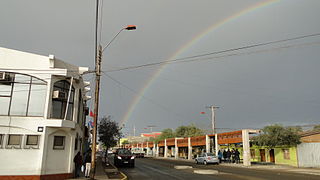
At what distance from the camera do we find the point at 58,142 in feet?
53.5

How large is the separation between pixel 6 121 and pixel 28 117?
3.77ft

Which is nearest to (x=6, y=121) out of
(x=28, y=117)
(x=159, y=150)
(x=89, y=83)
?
(x=28, y=117)

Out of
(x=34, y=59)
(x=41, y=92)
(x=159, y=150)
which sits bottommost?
(x=159, y=150)

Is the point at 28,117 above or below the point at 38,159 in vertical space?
above

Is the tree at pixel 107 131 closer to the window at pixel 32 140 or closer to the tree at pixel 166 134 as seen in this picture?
the window at pixel 32 140

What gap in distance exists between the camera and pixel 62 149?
16391 mm

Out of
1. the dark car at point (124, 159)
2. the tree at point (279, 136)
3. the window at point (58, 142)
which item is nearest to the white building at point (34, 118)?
the window at point (58, 142)

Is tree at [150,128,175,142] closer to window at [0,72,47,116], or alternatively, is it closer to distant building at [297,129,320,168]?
distant building at [297,129,320,168]

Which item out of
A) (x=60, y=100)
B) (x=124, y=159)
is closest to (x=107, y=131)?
(x=124, y=159)

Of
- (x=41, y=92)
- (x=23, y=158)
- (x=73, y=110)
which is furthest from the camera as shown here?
(x=73, y=110)

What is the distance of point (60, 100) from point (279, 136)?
2568 centimetres

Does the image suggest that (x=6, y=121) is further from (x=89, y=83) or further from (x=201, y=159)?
(x=201, y=159)

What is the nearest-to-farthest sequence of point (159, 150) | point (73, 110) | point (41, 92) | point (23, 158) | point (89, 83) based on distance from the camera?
point (23, 158) → point (41, 92) → point (73, 110) → point (89, 83) → point (159, 150)

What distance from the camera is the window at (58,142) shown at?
16.1 metres
